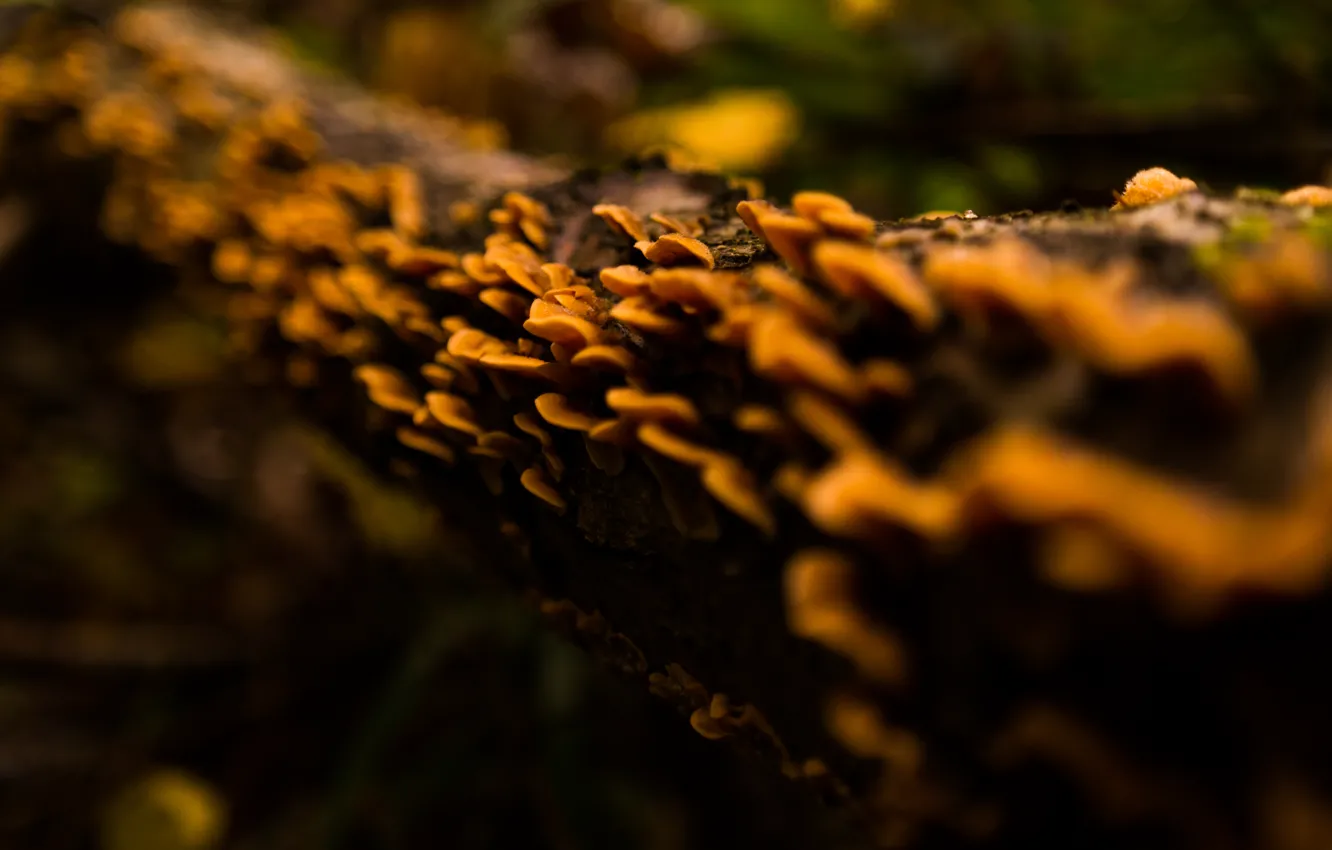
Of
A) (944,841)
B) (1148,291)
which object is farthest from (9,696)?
(1148,291)

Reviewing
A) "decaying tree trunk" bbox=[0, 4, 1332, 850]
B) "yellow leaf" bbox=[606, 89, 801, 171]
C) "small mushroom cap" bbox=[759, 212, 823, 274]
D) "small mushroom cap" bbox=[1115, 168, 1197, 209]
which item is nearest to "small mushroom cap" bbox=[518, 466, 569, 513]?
"decaying tree trunk" bbox=[0, 4, 1332, 850]

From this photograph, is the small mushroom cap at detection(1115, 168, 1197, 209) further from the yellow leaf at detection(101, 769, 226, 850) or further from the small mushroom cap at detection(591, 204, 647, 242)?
the yellow leaf at detection(101, 769, 226, 850)

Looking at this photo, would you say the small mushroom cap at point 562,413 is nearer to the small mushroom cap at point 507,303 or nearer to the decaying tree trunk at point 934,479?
the decaying tree trunk at point 934,479

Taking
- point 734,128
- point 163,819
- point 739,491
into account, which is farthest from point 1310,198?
point 163,819

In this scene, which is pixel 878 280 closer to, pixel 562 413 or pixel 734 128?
pixel 562 413

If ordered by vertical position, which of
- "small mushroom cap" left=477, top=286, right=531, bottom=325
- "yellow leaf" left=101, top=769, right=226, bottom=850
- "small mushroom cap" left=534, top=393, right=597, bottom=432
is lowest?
"yellow leaf" left=101, top=769, right=226, bottom=850

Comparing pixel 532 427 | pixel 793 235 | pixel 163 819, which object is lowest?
pixel 163 819

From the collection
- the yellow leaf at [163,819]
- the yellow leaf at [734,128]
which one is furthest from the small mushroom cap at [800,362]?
the yellow leaf at [163,819]

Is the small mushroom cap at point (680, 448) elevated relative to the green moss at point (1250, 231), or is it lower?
lower

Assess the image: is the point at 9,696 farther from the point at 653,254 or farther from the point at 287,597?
the point at 653,254
